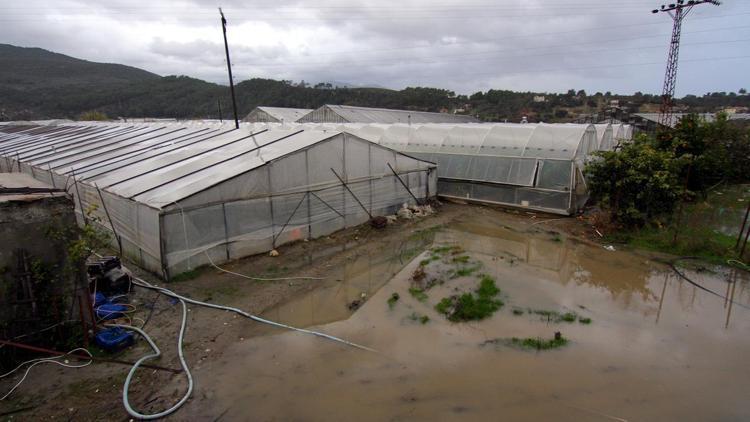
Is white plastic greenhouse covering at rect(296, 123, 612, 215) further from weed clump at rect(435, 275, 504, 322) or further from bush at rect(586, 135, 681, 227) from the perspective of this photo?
weed clump at rect(435, 275, 504, 322)

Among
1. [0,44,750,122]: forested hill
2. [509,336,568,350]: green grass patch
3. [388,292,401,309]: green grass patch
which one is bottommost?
[509,336,568,350]: green grass patch

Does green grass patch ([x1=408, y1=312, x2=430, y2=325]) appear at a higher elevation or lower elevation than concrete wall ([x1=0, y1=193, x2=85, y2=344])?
lower

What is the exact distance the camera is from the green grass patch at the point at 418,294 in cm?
893

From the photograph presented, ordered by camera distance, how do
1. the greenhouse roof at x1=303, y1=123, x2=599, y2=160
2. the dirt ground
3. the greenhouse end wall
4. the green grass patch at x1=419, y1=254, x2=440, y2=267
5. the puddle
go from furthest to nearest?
the greenhouse roof at x1=303, y1=123, x2=599, y2=160 < the green grass patch at x1=419, y1=254, x2=440, y2=267 < the greenhouse end wall < the puddle < the dirt ground

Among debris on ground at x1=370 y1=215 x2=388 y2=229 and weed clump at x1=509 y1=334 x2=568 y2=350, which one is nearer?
weed clump at x1=509 y1=334 x2=568 y2=350

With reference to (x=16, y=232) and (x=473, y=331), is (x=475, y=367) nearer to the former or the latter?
(x=473, y=331)

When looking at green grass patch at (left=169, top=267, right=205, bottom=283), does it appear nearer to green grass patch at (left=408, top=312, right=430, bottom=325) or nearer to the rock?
green grass patch at (left=408, top=312, right=430, bottom=325)

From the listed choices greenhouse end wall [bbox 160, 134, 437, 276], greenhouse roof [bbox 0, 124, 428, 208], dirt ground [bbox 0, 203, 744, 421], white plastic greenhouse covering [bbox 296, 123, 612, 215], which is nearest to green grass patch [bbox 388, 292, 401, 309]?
dirt ground [bbox 0, 203, 744, 421]

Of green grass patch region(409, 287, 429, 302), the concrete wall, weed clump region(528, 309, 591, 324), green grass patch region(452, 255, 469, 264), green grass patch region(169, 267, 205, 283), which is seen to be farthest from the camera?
green grass patch region(452, 255, 469, 264)

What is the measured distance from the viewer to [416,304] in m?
8.66

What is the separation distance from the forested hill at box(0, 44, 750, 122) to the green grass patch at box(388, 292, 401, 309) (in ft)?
178

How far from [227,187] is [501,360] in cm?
794

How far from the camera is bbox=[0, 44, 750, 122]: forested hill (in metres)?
66.4

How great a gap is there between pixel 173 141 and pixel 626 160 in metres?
18.5
